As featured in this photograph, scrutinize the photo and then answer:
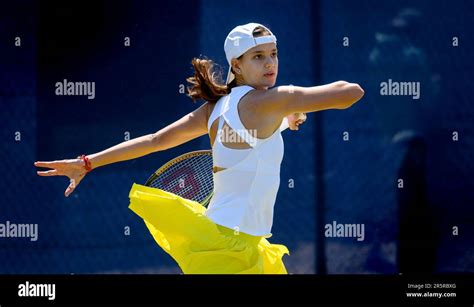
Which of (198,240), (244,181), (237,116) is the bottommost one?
(198,240)

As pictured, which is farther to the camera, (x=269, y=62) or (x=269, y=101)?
(x=269, y=62)

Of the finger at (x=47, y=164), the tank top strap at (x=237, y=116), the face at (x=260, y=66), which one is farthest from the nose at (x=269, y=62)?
the finger at (x=47, y=164)

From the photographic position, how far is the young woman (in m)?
4.28

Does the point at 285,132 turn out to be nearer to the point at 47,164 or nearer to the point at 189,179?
the point at 189,179

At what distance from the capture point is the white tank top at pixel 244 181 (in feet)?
14.1

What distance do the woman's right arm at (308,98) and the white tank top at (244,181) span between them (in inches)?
4.2

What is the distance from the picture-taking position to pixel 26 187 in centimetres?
662

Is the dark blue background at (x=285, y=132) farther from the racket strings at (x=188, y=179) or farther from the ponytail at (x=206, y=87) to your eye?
the ponytail at (x=206, y=87)

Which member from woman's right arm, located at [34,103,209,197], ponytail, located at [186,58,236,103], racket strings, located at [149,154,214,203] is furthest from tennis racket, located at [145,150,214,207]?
ponytail, located at [186,58,236,103]

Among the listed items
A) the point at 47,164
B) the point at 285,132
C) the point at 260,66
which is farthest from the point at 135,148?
the point at 285,132

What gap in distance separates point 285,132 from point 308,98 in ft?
7.69

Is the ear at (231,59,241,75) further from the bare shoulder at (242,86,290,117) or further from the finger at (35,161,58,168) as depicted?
the finger at (35,161,58,168)

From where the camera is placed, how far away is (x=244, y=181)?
4.32 metres

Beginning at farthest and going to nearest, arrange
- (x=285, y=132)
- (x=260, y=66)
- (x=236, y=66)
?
(x=285, y=132) < (x=236, y=66) < (x=260, y=66)
